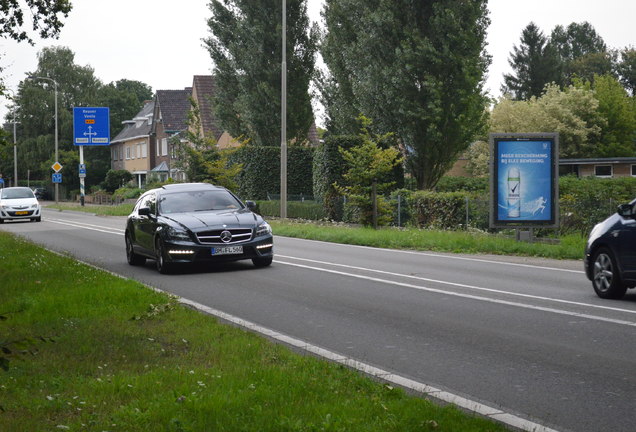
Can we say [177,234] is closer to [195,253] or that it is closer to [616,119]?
[195,253]

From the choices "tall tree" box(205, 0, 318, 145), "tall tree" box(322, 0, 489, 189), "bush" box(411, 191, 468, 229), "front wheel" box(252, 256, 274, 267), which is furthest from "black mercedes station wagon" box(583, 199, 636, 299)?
"tall tree" box(205, 0, 318, 145)

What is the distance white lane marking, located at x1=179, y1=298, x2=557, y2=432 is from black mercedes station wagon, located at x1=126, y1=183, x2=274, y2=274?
5454mm

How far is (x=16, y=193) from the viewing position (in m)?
43.4

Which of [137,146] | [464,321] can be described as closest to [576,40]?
[137,146]

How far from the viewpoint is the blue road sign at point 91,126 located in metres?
60.6

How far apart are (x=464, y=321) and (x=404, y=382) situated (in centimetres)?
344

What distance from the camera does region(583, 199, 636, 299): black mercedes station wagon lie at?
1152 cm

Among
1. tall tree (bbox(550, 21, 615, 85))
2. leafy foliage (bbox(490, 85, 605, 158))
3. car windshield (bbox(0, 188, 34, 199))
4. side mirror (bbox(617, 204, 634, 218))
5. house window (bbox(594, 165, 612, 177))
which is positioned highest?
tall tree (bbox(550, 21, 615, 85))

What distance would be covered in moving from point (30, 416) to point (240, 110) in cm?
4453

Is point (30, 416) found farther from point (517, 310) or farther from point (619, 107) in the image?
point (619, 107)

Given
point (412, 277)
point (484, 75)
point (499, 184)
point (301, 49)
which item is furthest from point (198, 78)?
point (412, 277)

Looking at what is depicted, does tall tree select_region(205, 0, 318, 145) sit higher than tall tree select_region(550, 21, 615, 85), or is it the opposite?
tall tree select_region(550, 21, 615, 85)

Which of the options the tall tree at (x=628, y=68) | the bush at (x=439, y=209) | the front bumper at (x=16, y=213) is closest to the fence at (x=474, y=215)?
the bush at (x=439, y=209)

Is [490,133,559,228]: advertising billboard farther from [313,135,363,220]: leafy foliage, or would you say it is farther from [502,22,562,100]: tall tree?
[502,22,562,100]: tall tree
